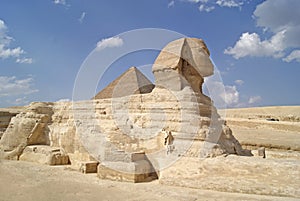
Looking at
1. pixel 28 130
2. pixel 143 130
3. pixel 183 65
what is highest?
pixel 183 65

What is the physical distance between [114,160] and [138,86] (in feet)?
18.0

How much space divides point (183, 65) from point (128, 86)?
15.6 feet

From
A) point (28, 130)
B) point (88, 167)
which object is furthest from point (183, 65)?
point (28, 130)

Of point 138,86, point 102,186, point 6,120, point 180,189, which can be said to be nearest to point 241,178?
point 180,189

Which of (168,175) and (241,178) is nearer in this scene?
(241,178)

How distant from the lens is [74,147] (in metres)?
9.38

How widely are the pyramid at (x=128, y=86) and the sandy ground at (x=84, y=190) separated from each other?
4.97 meters

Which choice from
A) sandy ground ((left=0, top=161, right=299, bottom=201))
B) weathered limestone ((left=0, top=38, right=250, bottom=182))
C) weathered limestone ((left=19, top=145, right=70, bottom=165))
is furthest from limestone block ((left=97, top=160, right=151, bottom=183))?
weathered limestone ((left=19, top=145, right=70, bottom=165))

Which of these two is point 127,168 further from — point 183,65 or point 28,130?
point 28,130

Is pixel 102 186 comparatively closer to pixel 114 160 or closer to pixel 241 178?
pixel 114 160

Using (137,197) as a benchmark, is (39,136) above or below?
above

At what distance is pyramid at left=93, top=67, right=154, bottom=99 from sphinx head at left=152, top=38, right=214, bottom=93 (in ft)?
12.2

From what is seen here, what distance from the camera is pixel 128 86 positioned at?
39.9 ft

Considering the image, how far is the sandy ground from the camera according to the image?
526cm
